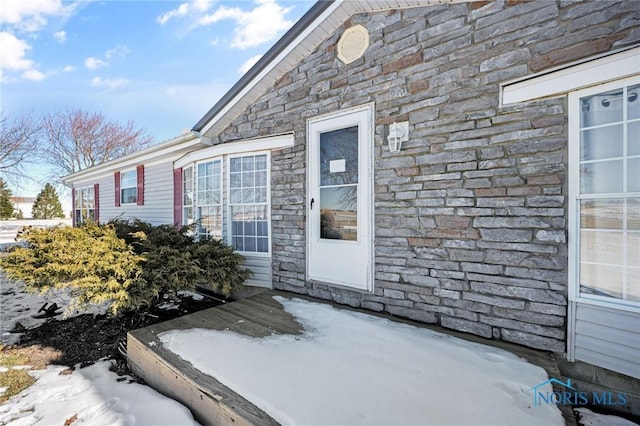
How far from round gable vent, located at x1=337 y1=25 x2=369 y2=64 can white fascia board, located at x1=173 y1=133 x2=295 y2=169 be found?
4.16 ft

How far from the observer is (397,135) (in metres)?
3.26

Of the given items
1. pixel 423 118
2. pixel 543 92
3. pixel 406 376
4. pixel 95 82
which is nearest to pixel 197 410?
pixel 406 376

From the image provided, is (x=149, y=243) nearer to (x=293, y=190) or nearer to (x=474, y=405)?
(x=293, y=190)

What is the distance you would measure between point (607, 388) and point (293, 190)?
3695 mm

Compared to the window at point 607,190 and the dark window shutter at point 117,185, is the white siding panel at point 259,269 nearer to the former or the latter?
the window at point 607,190

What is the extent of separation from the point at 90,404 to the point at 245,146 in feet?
12.0

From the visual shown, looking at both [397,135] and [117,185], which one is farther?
[117,185]

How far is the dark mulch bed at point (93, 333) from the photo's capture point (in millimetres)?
3490

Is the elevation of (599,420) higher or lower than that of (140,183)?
lower

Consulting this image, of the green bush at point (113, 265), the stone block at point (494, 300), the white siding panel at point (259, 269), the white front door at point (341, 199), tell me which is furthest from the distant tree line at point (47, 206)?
the stone block at point (494, 300)

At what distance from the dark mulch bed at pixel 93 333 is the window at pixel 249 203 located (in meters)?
1.23

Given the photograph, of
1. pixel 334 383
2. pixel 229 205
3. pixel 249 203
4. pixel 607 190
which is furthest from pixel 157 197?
pixel 607 190

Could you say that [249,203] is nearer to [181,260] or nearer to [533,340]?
[181,260]

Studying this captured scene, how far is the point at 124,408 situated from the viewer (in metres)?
2.45
